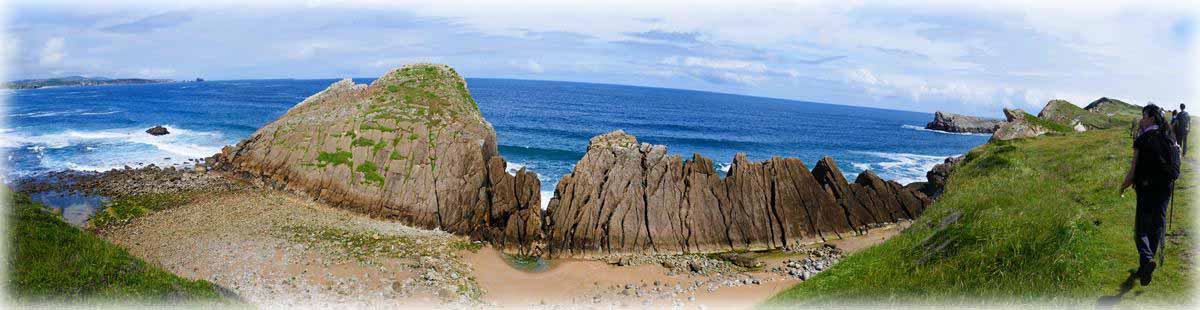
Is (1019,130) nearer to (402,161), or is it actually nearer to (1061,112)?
(1061,112)

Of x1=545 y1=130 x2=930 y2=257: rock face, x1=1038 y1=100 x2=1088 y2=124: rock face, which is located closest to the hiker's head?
x1=545 y1=130 x2=930 y2=257: rock face

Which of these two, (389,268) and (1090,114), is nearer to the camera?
(389,268)

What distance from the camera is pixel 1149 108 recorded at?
8.98 m

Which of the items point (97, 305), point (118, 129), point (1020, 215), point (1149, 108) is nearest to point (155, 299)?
point (97, 305)

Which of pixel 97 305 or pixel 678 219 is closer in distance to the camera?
pixel 97 305

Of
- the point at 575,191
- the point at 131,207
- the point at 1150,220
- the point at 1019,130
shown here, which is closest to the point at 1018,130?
the point at 1019,130

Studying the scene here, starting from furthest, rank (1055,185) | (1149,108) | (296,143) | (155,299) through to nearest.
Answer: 1. (296,143)
2. (1055,185)
3. (155,299)
4. (1149,108)

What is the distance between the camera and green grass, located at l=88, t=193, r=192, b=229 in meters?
26.9

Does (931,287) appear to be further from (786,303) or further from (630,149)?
(630,149)

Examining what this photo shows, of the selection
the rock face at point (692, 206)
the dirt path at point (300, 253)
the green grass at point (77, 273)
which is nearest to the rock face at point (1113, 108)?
the rock face at point (692, 206)

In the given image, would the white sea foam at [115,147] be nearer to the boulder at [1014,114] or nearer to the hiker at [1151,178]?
the hiker at [1151,178]

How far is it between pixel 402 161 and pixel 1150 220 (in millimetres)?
30715

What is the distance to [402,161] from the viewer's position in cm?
3197

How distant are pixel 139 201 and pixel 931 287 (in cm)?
3728
